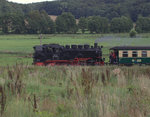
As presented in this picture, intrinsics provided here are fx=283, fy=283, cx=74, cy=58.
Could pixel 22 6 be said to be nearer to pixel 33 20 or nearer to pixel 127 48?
pixel 33 20

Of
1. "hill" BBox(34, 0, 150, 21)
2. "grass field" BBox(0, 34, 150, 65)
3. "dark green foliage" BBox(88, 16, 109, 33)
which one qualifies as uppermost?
"hill" BBox(34, 0, 150, 21)

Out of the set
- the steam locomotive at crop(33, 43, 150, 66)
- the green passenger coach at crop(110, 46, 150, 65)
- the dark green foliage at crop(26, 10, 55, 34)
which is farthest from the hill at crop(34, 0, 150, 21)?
the green passenger coach at crop(110, 46, 150, 65)

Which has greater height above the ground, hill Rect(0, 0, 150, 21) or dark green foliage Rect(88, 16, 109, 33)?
hill Rect(0, 0, 150, 21)

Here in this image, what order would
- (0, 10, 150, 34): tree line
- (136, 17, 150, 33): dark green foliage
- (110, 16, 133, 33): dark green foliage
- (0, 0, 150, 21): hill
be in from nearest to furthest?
(136, 17, 150, 33): dark green foliage, (0, 10, 150, 34): tree line, (110, 16, 133, 33): dark green foliage, (0, 0, 150, 21): hill

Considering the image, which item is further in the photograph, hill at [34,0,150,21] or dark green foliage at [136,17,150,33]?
hill at [34,0,150,21]

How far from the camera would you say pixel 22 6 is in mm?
173875

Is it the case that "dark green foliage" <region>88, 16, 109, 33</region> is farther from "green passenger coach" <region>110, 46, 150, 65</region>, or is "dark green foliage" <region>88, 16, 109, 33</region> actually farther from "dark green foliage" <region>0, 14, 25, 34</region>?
"green passenger coach" <region>110, 46, 150, 65</region>

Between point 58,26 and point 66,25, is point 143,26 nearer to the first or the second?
point 66,25

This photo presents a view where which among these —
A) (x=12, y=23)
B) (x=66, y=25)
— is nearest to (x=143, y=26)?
(x=66, y=25)

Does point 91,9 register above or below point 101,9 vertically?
above

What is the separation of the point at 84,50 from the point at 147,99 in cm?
2066

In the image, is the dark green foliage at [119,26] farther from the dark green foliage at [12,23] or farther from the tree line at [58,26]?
the dark green foliage at [12,23]

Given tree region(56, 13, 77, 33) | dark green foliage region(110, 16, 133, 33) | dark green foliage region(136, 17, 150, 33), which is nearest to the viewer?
dark green foliage region(136, 17, 150, 33)

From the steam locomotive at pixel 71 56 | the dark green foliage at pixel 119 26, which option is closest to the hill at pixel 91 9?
the dark green foliage at pixel 119 26
